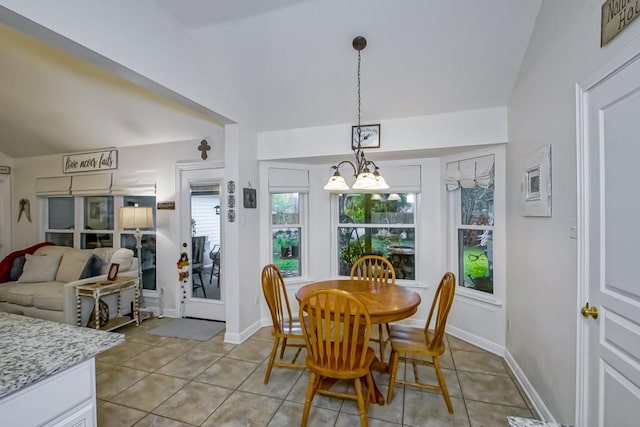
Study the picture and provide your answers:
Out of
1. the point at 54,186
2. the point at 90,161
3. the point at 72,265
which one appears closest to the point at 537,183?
the point at 72,265

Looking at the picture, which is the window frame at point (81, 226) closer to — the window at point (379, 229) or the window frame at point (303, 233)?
the window frame at point (303, 233)

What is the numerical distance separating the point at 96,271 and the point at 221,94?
2976 mm

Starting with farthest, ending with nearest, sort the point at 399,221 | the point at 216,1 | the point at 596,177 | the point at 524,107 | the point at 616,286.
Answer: the point at 399,221, the point at 524,107, the point at 216,1, the point at 596,177, the point at 616,286

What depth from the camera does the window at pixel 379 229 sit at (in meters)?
3.69

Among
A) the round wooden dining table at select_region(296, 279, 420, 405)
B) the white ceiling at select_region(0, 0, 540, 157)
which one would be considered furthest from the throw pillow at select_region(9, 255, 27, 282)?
the round wooden dining table at select_region(296, 279, 420, 405)

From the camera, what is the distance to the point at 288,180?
12.4ft

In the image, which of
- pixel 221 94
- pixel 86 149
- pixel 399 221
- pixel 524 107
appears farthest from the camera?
pixel 86 149

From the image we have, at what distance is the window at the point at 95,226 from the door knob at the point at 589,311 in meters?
4.62

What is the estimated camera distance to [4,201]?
502 centimetres

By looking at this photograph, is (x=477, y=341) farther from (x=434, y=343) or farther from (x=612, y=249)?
(x=612, y=249)

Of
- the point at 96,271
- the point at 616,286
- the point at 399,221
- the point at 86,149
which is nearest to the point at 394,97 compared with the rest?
the point at 399,221

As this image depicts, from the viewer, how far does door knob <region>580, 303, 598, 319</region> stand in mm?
1463

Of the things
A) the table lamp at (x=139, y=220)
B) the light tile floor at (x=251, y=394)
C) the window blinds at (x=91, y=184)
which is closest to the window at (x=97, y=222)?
the window blinds at (x=91, y=184)

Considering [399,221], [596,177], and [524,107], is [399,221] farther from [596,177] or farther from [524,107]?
[596,177]
